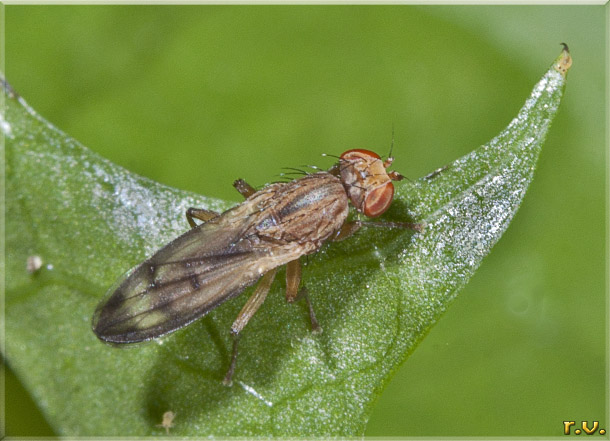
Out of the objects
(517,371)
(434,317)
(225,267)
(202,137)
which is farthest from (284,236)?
(517,371)

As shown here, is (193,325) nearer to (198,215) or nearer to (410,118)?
(198,215)

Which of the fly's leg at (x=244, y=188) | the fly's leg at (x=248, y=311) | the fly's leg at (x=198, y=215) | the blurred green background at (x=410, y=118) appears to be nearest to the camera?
the fly's leg at (x=248, y=311)

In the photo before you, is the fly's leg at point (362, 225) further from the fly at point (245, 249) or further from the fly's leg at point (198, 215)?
the fly's leg at point (198, 215)

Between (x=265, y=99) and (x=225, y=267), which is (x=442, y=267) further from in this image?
(x=265, y=99)

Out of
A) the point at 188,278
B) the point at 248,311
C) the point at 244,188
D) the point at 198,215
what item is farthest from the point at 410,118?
the point at 188,278

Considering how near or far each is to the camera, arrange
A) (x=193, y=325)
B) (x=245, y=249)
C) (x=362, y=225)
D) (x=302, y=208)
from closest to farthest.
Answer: (x=193, y=325), (x=362, y=225), (x=245, y=249), (x=302, y=208)

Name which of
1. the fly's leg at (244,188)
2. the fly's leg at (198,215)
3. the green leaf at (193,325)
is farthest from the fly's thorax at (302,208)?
the green leaf at (193,325)

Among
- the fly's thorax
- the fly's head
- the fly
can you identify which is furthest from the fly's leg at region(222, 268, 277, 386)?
the fly's head
